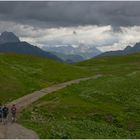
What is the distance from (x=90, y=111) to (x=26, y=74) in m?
41.1

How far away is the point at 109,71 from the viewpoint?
461 feet

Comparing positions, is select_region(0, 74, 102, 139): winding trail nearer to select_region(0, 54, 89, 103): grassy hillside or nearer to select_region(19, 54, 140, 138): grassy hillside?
select_region(19, 54, 140, 138): grassy hillside

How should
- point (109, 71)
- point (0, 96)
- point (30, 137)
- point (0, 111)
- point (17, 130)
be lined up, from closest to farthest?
point (30, 137), point (17, 130), point (0, 111), point (0, 96), point (109, 71)

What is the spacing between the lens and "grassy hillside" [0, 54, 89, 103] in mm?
95625

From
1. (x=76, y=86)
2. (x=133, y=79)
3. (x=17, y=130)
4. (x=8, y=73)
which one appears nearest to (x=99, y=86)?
(x=76, y=86)

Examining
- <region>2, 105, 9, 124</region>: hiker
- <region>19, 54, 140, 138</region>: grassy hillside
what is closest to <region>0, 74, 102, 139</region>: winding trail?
<region>2, 105, 9, 124</region>: hiker

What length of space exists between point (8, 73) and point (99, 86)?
→ 23.8 m

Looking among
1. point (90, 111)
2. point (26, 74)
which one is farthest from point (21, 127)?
point (26, 74)

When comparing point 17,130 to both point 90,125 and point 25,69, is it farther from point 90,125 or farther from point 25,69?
point 25,69

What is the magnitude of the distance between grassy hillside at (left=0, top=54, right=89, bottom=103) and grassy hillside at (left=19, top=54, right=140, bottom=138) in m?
8.47

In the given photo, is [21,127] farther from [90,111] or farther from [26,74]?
[26,74]

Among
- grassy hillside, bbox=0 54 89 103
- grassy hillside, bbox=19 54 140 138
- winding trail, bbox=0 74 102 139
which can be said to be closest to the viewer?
winding trail, bbox=0 74 102 139

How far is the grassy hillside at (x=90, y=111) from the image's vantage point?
6184 centimetres

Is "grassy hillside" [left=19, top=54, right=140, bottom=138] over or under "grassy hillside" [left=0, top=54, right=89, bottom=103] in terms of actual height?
under
